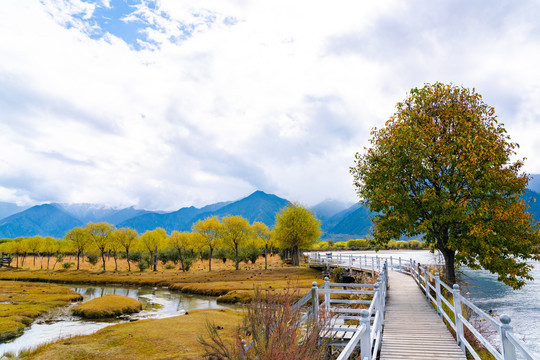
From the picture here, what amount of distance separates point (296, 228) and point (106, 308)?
131 feet

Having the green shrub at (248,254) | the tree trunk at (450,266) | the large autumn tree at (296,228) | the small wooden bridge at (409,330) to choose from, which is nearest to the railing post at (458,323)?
the small wooden bridge at (409,330)

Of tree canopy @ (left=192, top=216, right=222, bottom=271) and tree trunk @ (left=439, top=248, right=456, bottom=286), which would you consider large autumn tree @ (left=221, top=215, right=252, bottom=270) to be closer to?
tree canopy @ (left=192, top=216, right=222, bottom=271)

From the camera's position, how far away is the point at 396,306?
1764 centimetres

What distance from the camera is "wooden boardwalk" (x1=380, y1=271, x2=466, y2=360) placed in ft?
34.7

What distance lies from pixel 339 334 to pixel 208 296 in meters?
31.1

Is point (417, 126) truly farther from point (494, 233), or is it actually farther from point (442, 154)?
point (494, 233)

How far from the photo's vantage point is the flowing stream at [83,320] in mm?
21828

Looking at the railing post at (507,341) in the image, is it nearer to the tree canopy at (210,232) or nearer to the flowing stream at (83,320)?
the flowing stream at (83,320)

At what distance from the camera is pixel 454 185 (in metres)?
18.6

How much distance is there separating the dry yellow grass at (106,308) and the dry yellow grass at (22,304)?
374 cm

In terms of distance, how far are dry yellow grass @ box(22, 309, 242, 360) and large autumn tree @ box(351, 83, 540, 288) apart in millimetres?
11608

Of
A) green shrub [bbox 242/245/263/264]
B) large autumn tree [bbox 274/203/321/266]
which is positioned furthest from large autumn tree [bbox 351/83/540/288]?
green shrub [bbox 242/245/263/264]

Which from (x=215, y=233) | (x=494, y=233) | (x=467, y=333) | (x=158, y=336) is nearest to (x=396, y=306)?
(x=467, y=333)

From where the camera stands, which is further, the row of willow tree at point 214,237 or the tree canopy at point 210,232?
the tree canopy at point 210,232
